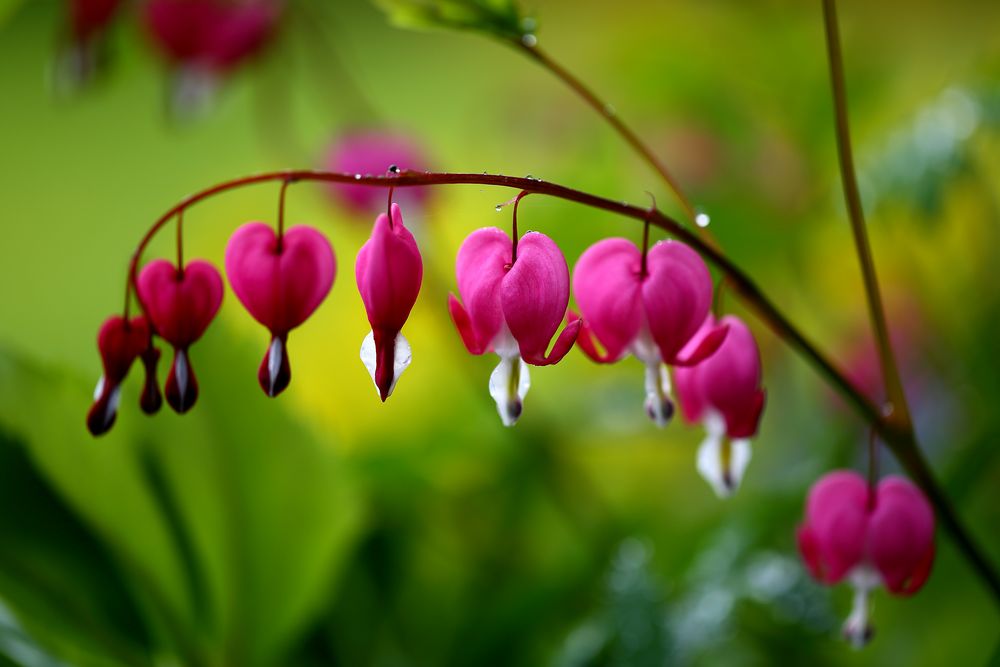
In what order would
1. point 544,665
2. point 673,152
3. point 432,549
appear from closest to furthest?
point 544,665
point 432,549
point 673,152

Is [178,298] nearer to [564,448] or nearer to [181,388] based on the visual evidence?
[181,388]

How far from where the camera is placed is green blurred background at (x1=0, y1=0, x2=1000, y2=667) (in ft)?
2.62

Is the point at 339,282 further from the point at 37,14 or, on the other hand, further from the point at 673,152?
the point at 37,14

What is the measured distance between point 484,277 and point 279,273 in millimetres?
102

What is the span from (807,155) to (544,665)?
32.1 inches

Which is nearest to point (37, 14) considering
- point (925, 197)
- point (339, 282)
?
point (339, 282)

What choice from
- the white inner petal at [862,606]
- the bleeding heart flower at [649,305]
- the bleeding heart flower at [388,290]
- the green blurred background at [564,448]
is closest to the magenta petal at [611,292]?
the bleeding heart flower at [649,305]

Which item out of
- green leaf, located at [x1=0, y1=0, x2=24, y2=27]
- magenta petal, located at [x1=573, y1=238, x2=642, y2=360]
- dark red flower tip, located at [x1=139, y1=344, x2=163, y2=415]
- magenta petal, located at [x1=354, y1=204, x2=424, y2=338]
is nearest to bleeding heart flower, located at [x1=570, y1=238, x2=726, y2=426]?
magenta petal, located at [x1=573, y1=238, x2=642, y2=360]

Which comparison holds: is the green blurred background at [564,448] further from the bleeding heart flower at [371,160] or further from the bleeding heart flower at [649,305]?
the bleeding heart flower at [649,305]

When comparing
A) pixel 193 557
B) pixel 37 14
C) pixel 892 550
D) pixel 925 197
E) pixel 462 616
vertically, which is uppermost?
pixel 37 14

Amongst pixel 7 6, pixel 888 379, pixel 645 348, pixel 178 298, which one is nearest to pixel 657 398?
pixel 645 348

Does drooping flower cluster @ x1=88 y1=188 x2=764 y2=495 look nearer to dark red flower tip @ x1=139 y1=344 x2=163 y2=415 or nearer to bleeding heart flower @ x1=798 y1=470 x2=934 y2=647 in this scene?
dark red flower tip @ x1=139 y1=344 x2=163 y2=415

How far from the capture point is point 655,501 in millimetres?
1301

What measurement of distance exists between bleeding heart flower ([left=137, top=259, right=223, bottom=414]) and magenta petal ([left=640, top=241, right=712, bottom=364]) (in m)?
0.23
